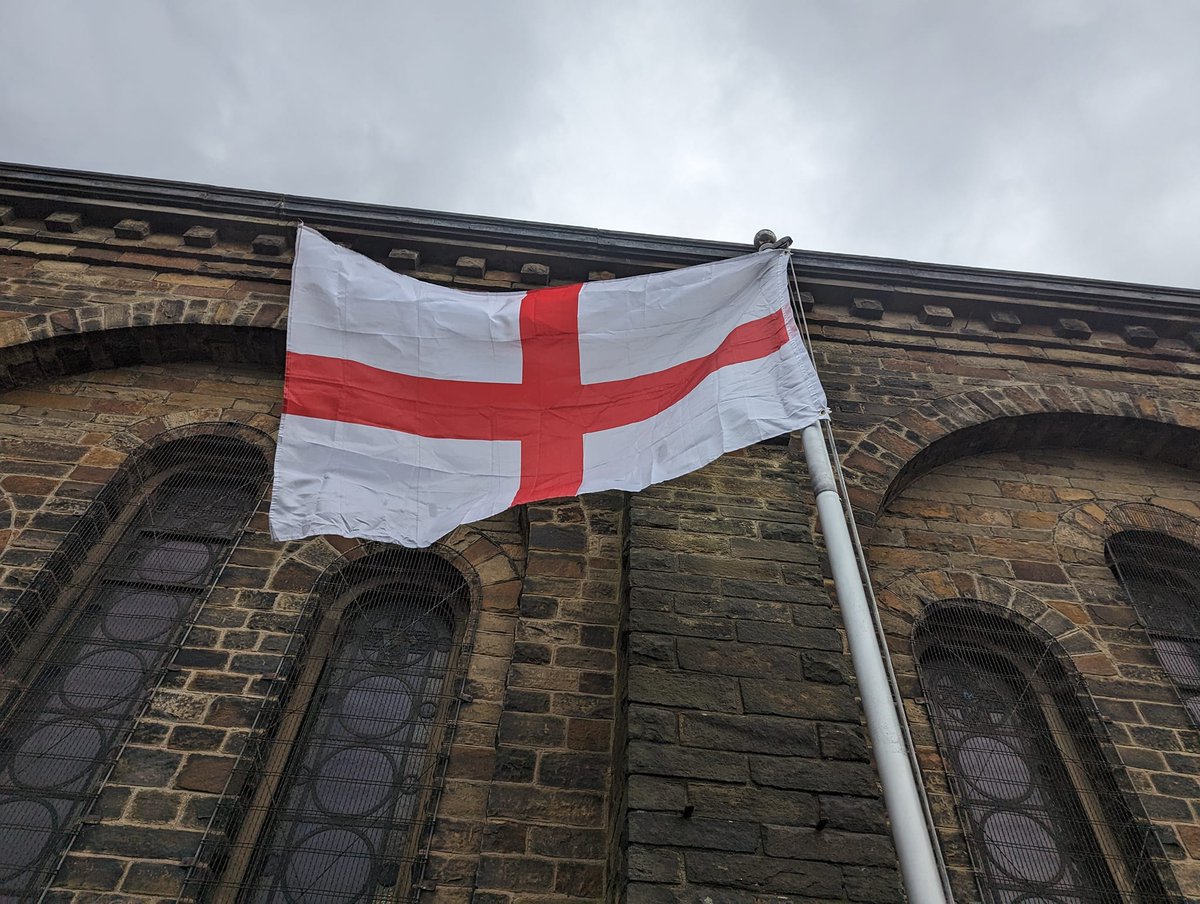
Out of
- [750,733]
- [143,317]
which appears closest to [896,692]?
[750,733]

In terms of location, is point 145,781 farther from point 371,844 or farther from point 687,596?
point 687,596

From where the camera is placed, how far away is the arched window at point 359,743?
380 cm

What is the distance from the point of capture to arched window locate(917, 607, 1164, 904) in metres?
4.03

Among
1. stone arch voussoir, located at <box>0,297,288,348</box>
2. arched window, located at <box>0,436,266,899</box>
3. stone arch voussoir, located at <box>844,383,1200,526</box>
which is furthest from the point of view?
stone arch voussoir, located at <box>0,297,288,348</box>

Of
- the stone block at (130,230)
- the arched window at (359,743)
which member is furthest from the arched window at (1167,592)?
the stone block at (130,230)

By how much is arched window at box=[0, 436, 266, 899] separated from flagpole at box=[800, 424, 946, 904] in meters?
3.70

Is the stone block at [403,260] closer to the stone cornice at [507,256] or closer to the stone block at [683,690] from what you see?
the stone cornice at [507,256]

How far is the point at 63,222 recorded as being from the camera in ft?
22.2

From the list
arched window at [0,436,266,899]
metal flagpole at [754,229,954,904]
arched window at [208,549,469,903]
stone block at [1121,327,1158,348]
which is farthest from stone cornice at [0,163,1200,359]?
metal flagpole at [754,229,954,904]

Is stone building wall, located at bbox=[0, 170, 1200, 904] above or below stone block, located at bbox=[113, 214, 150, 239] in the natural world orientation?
below

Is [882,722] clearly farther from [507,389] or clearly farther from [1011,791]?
[507,389]

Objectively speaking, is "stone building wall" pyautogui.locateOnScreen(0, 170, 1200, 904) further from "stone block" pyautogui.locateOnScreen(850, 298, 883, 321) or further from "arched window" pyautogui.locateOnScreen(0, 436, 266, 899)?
"arched window" pyautogui.locateOnScreen(0, 436, 266, 899)

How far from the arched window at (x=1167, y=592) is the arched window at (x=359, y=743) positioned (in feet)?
14.9

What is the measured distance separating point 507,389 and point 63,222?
16.4 ft
